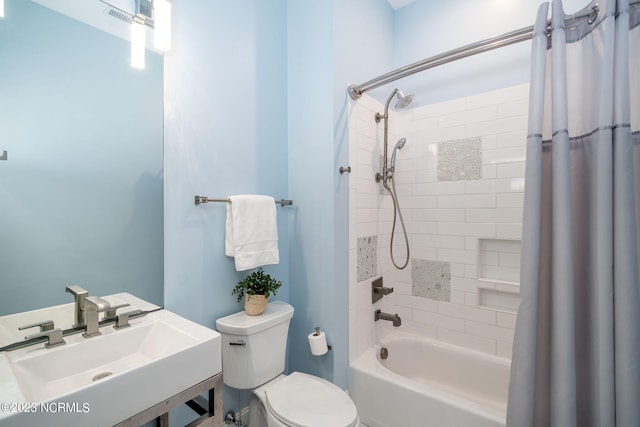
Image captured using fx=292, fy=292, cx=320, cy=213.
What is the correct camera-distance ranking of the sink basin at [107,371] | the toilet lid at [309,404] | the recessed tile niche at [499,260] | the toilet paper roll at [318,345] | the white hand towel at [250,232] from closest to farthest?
1. the sink basin at [107,371]
2. the toilet lid at [309,404]
3. the white hand towel at [250,232]
4. the toilet paper roll at [318,345]
5. the recessed tile niche at [499,260]

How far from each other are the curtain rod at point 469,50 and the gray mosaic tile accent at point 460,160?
2.04 feet

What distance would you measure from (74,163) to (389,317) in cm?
196

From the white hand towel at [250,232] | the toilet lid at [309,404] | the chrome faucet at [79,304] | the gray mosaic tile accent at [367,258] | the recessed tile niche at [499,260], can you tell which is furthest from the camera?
the gray mosaic tile accent at [367,258]

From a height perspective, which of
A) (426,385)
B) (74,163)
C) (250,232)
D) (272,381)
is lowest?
(426,385)

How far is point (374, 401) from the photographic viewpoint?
1720 millimetres

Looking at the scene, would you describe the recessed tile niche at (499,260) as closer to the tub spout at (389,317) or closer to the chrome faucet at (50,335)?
the tub spout at (389,317)

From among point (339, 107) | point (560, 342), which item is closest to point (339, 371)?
point (560, 342)

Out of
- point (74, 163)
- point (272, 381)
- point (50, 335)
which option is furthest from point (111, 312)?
point (272, 381)

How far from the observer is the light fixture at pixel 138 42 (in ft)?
4.34

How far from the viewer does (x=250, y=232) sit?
5.27ft

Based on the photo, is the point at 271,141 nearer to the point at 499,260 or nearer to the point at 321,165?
the point at 321,165

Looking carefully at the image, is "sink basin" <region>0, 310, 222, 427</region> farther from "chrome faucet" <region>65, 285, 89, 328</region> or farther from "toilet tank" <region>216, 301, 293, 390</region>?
"toilet tank" <region>216, 301, 293, 390</region>

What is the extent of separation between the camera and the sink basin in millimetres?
752

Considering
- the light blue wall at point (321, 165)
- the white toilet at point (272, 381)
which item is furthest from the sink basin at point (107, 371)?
the light blue wall at point (321, 165)
